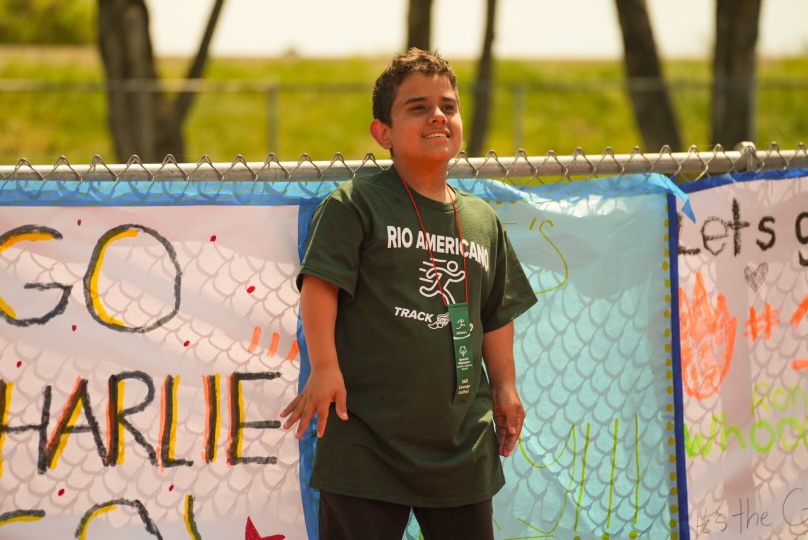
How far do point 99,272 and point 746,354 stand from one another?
201 centimetres

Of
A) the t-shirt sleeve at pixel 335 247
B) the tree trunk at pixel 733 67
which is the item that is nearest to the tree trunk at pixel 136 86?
the tree trunk at pixel 733 67

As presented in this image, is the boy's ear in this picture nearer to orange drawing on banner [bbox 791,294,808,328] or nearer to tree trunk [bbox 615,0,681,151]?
orange drawing on banner [bbox 791,294,808,328]

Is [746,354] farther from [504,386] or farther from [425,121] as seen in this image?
[425,121]

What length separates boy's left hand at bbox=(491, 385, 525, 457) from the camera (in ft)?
9.10

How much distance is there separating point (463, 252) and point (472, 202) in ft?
0.63

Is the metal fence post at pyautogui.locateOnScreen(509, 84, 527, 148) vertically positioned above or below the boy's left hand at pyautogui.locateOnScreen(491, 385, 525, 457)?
above

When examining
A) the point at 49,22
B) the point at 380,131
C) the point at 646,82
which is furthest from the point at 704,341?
the point at 49,22

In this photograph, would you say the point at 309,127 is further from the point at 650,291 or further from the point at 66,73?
the point at 650,291

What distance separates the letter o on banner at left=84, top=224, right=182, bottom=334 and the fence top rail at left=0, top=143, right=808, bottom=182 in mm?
138

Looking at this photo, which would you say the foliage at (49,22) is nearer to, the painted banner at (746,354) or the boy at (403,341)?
the painted banner at (746,354)

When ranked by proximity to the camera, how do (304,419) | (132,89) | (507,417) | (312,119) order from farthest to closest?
(312,119) < (132,89) < (507,417) < (304,419)

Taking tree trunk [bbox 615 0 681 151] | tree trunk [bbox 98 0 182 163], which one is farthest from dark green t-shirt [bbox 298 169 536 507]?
tree trunk [bbox 615 0 681 151]

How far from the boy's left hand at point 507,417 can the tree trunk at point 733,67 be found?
8225 mm

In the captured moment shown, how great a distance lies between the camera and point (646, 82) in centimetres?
1029
